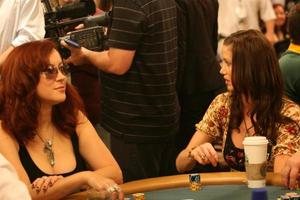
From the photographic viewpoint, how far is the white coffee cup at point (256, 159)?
2.64m

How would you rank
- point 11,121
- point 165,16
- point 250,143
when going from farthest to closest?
point 165,16
point 11,121
point 250,143

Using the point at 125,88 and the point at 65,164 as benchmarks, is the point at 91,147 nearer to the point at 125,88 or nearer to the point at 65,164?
the point at 65,164

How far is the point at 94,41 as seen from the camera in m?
4.06

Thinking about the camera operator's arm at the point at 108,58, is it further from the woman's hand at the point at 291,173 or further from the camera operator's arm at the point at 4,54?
the woman's hand at the point at 291,173

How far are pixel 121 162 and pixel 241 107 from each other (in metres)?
0.85

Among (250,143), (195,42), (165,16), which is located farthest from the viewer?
(195,42)

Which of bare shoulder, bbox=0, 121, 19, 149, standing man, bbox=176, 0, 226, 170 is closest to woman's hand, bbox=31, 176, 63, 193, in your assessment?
bare shoulder, bbox=0, 121, 19, 149

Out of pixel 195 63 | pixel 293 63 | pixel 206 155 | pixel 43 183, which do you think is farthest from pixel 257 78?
pixel 195 63

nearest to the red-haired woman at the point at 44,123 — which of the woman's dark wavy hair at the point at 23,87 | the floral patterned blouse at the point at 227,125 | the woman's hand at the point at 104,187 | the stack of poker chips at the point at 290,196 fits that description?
the woman's dark wavy hair at the point at 23,87

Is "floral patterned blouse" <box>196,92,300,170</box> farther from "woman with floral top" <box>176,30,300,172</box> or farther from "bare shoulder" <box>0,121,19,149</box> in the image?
"bare shoulder" <box>0,121,19,149</box>

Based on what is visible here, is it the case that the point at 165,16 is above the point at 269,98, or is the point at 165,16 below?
above

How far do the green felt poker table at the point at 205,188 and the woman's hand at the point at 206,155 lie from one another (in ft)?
0.19

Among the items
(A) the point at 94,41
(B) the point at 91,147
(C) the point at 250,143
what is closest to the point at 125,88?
(A) the point at 94,41

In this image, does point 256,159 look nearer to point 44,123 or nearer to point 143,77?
point 44,123
